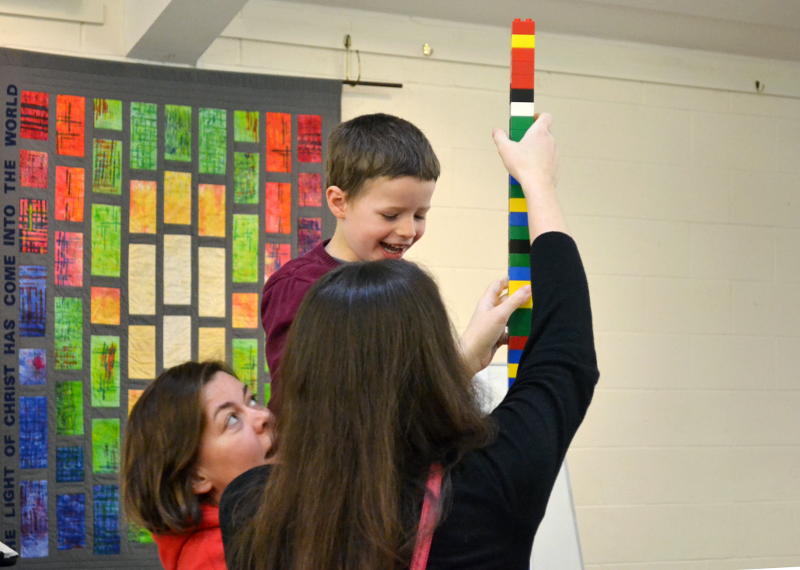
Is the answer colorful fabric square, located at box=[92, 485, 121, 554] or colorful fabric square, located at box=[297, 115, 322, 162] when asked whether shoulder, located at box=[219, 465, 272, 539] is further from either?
colorful fabric square, located at box=[297, 115, 322, 162]

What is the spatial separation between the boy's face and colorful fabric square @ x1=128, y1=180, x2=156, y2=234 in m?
2.11

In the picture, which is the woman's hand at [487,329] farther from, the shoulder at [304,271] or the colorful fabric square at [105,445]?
the colorful fabric square at [105,445]

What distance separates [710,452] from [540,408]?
12.3 ft

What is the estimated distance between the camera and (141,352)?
385cm

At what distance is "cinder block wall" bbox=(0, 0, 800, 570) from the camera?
14.0ft

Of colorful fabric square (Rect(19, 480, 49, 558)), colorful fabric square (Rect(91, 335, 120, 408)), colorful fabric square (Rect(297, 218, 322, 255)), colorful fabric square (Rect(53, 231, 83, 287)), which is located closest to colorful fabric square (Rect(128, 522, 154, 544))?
colorful fabric square (Rect(19, 480, 49, 558))

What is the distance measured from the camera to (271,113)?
4.04 meters

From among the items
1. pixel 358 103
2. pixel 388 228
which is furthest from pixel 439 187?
pixel 388 228

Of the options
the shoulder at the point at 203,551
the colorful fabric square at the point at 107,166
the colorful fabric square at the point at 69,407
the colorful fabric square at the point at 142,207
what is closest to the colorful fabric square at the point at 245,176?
the colorful fabric square at the point at 142,207

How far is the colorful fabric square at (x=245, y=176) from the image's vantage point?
13.1ft

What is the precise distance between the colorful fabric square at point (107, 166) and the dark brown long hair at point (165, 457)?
7.55ft

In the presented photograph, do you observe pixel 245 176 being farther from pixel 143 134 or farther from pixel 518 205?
pixel 518 205

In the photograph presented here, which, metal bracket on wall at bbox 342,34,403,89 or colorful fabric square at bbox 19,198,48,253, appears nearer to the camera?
colorful fabric square at bbox 19,198,48,253

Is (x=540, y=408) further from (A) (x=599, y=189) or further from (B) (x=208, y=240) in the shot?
(A) (x=599, y=189)
